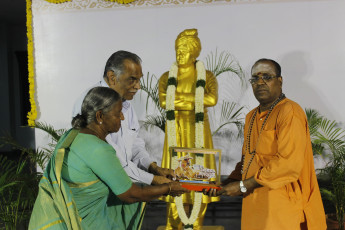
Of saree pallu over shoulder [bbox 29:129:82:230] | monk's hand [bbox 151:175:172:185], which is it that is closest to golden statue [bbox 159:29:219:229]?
monk's hand [bbox 151:175:172:185]

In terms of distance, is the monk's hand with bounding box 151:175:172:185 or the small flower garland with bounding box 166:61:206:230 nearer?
the monk's hand with bounding box 151:175:172:185

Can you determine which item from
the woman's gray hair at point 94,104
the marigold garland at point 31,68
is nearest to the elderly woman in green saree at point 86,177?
the woman's gray hair at point 94,104

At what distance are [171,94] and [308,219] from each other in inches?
104

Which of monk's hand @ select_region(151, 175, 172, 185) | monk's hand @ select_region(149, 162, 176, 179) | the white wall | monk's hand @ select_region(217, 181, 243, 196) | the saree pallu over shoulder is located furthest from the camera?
the white wall

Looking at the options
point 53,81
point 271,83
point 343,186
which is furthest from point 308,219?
point 53,81

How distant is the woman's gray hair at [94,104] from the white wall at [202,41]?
4633 mm

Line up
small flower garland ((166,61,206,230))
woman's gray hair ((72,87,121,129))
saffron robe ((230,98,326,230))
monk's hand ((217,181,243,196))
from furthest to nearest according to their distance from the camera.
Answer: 1. small flower garland ((166,61,206,230))
2. monk's hand ((217,181,243,196))
3. saffron robe ((230,98,326,230))
4. woman's gray hair ((72,87,121,129))

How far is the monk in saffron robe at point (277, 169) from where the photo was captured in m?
2.79

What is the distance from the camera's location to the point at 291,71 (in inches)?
271

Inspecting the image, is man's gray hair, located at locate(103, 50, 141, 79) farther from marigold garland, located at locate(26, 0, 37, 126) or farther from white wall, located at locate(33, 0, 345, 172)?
marigold garland, located at locate(26, 0, 37, 126)

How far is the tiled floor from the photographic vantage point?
5.88 metres

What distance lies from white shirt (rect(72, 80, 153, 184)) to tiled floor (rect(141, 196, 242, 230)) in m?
2.42

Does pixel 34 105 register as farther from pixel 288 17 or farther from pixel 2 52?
pixel 2 52

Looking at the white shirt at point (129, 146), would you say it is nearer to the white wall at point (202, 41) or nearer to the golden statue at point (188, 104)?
the golden statue at point (188, 104)
